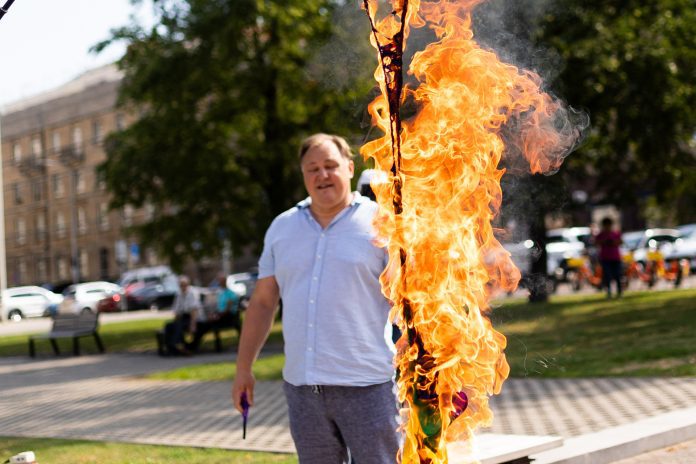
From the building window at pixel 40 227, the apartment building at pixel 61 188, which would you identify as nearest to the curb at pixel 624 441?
the apartment building at pixel 61 188

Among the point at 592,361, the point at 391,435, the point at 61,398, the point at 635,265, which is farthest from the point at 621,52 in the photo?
the point at 391,435

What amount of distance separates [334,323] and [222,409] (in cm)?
691

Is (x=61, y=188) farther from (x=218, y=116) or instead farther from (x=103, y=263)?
(x=218, y=116)

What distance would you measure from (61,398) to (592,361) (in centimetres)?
682

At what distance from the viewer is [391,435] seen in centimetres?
429

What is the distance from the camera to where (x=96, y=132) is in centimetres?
7194

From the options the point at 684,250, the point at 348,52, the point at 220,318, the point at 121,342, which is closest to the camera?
the point at 348,52

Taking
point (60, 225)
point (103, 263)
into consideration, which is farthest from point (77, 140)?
point (103, 263)

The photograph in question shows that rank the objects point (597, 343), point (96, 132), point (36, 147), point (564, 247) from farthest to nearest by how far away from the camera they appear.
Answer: point (36, 147)
point (96, 132)
point (564, 247)
point (597, 343)

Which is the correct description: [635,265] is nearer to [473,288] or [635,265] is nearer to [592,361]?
[592,361]

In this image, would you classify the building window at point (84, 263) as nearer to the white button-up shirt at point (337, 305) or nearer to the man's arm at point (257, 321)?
the man's arm at point (257, 321)

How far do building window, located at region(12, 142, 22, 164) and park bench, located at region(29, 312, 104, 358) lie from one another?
59.7 metres

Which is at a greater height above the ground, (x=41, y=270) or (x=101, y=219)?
(x=101, y=219)

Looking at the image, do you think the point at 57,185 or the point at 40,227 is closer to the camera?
the point at 57,185
